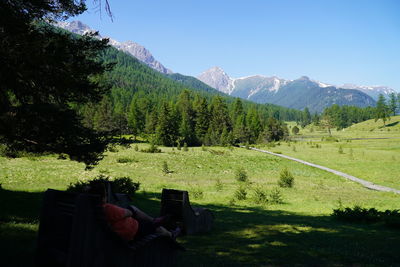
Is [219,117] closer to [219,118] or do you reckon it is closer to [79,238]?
[219,118]

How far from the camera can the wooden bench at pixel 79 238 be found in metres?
3.18

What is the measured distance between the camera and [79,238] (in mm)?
3205

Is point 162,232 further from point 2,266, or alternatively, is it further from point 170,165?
point 170,165

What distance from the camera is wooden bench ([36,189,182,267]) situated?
3178 mm

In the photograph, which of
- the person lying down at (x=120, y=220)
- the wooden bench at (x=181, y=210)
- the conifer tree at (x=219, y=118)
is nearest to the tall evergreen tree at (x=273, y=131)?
the conifer tree at (x=219, y=118)

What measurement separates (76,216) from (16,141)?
26.1 feet

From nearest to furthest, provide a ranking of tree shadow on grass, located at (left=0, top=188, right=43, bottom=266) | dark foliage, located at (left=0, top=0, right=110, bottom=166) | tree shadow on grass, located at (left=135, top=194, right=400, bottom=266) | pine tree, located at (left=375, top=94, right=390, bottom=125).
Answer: tree shadow on grass, located at (left=0, top=188, right=43, bottom=266)
tree shadow on grass, located at (left=135, top=194, right=400, bottom=266)
dark foliage, located at (left=0, top=0, right=110, bottom=166)
pine tree, located at (left=375, top=94, right=390, bottom=125)

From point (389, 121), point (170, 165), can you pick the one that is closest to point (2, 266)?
point (170, 165)

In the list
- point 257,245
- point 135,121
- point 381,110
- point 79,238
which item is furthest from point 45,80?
point 381,110

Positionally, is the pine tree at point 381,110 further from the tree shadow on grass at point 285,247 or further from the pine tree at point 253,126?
the tree shadow on grass at point 285,247

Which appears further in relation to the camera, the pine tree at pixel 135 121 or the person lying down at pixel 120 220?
the pine tree at pixel 135 121

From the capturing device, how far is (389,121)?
142375 millimetres

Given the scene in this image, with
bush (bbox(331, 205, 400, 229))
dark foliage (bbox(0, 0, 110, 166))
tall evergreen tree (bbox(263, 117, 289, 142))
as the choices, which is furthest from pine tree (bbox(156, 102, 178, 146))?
bush (bbox(331, 205, 400, 229))

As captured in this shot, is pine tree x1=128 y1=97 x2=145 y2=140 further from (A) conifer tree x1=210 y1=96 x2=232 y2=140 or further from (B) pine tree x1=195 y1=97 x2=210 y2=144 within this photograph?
(A) conifer tree x1=210 y1=96 x2=232 y2=140
